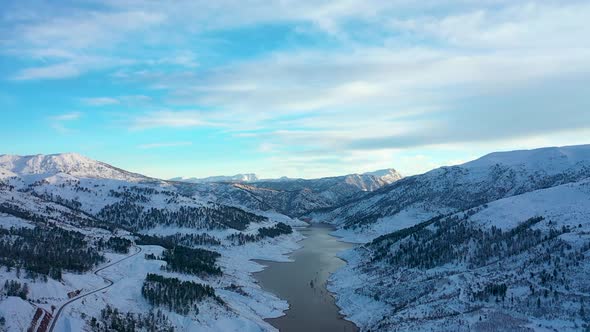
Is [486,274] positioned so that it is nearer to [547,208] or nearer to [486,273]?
[486,273]

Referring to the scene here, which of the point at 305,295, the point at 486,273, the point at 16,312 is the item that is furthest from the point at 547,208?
the point at 16,312

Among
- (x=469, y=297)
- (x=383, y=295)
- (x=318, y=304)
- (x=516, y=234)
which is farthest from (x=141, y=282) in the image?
(x=516, y=234)

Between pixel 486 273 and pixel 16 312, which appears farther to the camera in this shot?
pixel 486 273

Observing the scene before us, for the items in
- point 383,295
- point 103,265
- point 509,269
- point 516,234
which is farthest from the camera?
point 103,265

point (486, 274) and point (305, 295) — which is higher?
point (486, 274)

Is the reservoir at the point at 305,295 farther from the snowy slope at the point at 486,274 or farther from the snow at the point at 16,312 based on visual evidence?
the snow at the point at 16,312

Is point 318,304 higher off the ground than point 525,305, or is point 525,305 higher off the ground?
point 525,305

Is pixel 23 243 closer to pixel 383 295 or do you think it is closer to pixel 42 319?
pixel 42 319

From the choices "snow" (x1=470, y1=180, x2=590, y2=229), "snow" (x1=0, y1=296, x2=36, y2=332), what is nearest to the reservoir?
"snow" (x1=0, y1=296, x2=36, y2=332)

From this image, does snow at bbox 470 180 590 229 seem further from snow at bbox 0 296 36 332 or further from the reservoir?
snow at bbox 0 296 36 332

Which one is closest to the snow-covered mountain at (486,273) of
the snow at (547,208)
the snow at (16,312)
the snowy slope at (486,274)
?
the snowy slope at (486,274)

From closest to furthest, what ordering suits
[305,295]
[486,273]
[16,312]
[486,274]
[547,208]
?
[16,312] → [486,274] → [486,273] → [305,295] → [547,208]
